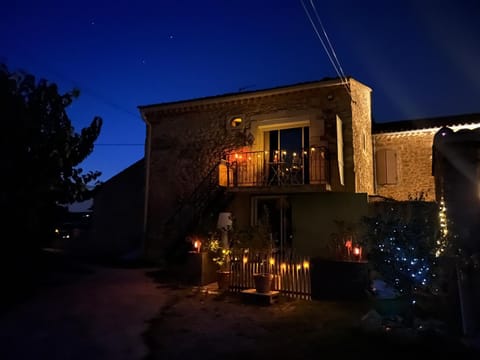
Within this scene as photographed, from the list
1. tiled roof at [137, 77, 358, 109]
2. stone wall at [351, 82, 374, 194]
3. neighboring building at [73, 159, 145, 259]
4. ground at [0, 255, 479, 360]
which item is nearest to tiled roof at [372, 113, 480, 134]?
stone wall at [351, 82, 374, 194]

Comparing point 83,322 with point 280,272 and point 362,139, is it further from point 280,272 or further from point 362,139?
point 362,139

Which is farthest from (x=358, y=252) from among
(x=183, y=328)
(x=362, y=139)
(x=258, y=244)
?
(x=362, y=139)

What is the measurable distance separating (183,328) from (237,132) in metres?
7.69

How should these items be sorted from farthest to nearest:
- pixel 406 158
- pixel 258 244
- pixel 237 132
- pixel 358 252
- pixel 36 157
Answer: pixel 237 132 < pixel 406 158 < pixel 36 157 < pixel 258 244 < pixel 358 252

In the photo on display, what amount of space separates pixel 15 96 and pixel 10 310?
17.4 ft

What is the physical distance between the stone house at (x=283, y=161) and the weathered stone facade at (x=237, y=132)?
0.11 ft

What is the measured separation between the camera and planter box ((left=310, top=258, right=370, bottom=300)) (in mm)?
6816

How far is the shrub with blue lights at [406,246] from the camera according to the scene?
4621 mm

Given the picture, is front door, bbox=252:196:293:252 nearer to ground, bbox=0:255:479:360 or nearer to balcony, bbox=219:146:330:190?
balcony, bbox=219:146:330:190

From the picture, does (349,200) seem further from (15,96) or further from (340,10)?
(15,96)

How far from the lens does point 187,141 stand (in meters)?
12.8

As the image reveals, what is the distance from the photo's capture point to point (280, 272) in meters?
7.67

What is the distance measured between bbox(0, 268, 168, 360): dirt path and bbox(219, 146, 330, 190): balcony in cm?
432

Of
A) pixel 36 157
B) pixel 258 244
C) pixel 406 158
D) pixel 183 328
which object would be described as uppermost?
pixel 406 158
